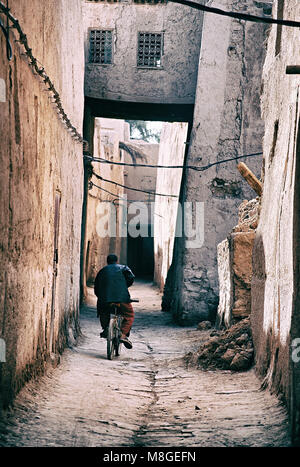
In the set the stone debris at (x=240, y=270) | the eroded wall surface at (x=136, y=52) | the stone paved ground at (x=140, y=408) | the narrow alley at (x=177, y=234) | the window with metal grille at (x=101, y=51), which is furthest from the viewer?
the window with metal grille at (x=101, y=51)

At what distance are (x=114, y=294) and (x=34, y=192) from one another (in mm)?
3287

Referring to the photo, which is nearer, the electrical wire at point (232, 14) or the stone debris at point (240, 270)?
the electrical wire at point (232, 14)

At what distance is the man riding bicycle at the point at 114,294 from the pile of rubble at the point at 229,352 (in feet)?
3.34

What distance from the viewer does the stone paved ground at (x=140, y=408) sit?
4.28 m

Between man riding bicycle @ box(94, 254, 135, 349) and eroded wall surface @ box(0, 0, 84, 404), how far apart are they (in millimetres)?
474

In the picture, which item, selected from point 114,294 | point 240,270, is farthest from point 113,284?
point 240,270

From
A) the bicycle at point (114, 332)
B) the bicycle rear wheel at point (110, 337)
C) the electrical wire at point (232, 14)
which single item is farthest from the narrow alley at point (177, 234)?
the bicycle rear wheel at point (110, 337)

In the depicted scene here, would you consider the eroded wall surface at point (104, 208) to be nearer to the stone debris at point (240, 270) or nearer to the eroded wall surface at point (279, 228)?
the stone debris at point (240, 270)

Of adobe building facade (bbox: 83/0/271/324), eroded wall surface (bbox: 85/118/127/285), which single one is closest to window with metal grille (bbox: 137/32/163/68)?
adobe building facade (bbox: 83/0/271/324)

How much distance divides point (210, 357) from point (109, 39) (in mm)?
8644

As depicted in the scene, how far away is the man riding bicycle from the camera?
28.1 feet

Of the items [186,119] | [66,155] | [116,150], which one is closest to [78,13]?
[66,155]

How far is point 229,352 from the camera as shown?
731 centimetres

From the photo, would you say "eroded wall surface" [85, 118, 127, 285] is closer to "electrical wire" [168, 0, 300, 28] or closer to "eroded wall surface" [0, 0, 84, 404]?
"eroded wall surface" [0, 0, 84, 404]
